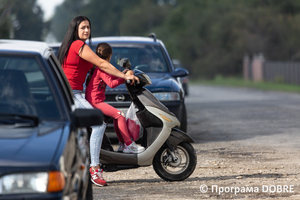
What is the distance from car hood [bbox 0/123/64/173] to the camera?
11.6ft

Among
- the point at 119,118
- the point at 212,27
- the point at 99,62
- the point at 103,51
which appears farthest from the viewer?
the point at 212,27

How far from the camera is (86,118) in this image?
420 centimetres

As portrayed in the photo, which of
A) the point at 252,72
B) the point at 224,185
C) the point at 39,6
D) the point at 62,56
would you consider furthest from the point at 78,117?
the point at 39,6

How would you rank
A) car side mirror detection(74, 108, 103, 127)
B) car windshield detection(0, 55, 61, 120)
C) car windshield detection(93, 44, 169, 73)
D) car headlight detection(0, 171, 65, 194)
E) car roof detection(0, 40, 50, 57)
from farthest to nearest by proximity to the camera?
1. car windshield detection(93, 44, 169, 73)
2. car roof detection(0, 40, 50, 57)
3. car windshield detection(0, 55, 61, 120)
4. car side mirror detection(74, 108, 103, 127)
5. car headlight detection(0, 171, 65, 194)

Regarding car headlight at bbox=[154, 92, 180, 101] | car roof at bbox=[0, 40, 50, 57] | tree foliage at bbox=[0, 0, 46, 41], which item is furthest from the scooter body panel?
tree foliage at bbox=[0, 0, 46, 41]

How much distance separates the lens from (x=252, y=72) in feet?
175

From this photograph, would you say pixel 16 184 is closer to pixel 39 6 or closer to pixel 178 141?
pixel 178 141

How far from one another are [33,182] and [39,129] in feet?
1.95

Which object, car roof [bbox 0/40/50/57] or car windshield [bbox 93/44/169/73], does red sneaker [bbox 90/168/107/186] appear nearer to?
car roof [bbox 0/40/50/57]

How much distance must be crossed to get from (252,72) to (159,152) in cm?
4769

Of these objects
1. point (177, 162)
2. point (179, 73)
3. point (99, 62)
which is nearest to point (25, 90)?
point (99, 62)

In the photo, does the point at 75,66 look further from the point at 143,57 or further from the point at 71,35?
the point at 143,57

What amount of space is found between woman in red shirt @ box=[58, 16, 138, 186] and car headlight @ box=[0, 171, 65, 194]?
8.64ft

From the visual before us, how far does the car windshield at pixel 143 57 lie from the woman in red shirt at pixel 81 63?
384 centimetres
